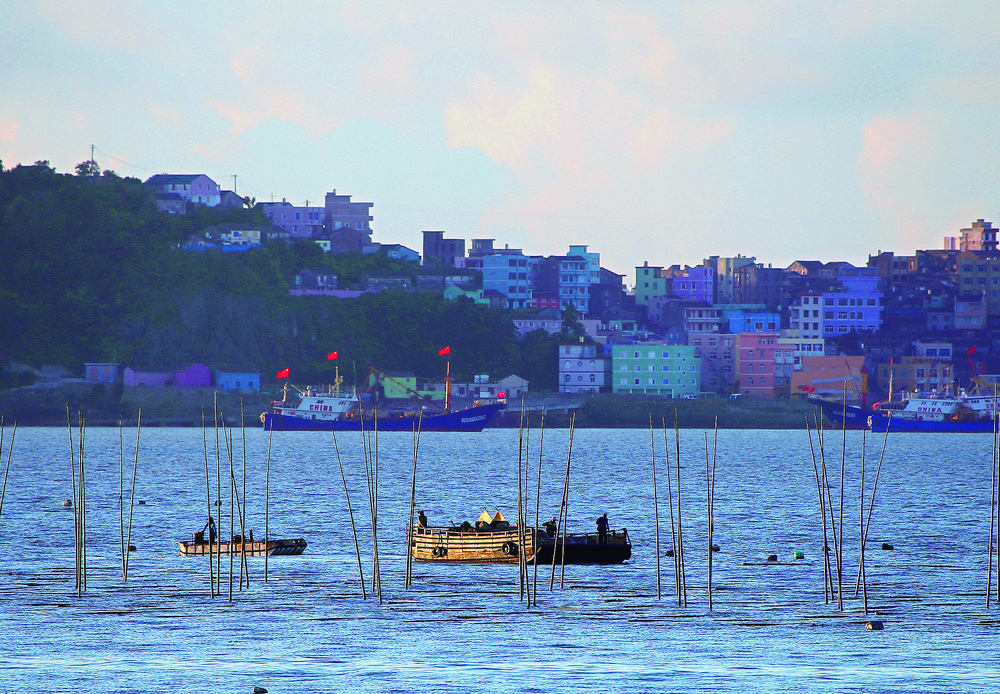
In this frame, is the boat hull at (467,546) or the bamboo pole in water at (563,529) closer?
the bamboo pole in water at (563,529)

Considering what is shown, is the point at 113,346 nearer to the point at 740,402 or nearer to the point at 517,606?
the point at 740,402

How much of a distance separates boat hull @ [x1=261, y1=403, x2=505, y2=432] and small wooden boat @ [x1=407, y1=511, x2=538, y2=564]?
120680 millimetres

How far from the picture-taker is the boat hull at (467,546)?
144 ft

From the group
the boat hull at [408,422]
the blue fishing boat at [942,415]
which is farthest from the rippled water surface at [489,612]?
the blue fishing boat at [942,415]

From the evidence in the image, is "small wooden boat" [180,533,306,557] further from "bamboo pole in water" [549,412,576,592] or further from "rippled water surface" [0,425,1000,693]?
"bamboo pole in water" [549,412,576,592]

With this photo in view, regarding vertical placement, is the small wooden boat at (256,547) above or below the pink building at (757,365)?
below

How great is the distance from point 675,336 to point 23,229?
74145 mm

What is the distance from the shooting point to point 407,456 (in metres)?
129

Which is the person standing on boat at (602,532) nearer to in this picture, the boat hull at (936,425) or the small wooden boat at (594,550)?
the small wooden boat at (594,550)

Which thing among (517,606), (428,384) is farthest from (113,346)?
(517,606)

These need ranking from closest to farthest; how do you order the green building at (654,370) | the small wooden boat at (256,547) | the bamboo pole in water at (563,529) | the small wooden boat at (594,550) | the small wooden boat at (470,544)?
the bamboo pole in water at (563,529), the small wooden boat at (470,544), the small wooden boat at (594,550), the small wooden boat at (256,547), the green building at (654,370)

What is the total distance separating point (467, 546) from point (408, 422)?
121529 millimetres

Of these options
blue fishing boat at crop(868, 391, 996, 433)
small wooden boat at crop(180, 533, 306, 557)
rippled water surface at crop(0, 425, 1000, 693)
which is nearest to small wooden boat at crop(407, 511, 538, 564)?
rippled water surface at crop(0, 425, 1000, 693)

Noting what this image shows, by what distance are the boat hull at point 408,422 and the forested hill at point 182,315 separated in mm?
14328
